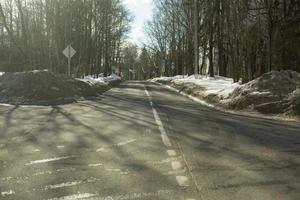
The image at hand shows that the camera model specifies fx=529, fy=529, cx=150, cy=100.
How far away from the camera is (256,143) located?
11.2 m

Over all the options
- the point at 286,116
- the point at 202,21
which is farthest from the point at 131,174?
the point at 202,21

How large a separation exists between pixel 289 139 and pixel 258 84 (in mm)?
9425

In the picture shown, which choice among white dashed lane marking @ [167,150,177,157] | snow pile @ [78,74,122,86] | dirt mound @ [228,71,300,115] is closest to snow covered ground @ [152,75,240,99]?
dirt mound @ [228,71,300,115]

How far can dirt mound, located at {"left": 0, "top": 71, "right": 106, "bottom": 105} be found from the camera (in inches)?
945

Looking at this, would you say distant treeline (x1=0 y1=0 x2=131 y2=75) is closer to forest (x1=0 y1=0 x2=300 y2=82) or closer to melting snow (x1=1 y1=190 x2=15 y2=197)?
forest (x1=0 y1=0 x2=300 y2=82)

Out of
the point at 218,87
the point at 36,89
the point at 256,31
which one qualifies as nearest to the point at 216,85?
the point at 218,87

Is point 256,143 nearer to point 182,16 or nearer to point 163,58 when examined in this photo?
point 182,16

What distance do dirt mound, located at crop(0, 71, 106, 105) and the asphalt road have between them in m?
8.33

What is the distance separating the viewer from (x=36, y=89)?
82.5 ft

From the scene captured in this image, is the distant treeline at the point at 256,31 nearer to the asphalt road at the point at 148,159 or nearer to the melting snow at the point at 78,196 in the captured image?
the asphalt road at the point at 148,159

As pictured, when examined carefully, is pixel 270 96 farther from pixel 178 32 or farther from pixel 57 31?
pixel 178 32

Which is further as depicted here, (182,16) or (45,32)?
(182,16)

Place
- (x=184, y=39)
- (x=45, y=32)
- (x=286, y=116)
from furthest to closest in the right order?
(x=184, y=39) → (x=45, y=32) → (x=286, y=116)

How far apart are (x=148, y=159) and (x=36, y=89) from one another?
1701 centimetres
